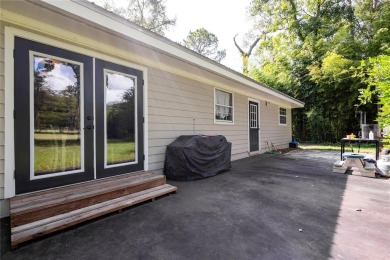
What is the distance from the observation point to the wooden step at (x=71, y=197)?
1.93 m

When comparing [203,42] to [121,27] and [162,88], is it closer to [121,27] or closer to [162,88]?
[162,88]

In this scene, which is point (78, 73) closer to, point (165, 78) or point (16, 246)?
point (165, 78)

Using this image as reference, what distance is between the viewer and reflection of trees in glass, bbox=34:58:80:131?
101 inches

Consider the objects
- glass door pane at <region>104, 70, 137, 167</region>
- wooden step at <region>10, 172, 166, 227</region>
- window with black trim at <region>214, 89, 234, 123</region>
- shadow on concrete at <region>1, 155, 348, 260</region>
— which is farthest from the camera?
window with black trim at <region>214, 89, 234, 123</region>

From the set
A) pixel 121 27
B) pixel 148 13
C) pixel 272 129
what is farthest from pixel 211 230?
pixel 148 13

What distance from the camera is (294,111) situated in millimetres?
13297

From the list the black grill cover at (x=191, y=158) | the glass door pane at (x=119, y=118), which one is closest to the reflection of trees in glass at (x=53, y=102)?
the glass door pane at (x=119, y=118)

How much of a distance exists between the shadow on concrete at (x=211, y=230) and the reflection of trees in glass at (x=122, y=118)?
4.22 feet

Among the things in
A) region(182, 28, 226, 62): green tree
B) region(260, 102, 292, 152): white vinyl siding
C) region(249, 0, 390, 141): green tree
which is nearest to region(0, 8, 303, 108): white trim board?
region(260, 102, 292, 152): white vinyl siding

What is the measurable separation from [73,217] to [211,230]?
141cm

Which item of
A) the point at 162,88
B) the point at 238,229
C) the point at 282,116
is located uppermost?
the point at 162,88

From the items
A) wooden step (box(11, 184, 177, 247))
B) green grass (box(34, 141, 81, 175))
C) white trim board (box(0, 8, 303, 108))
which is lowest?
wooden step (box(11, 184, 177, 247))

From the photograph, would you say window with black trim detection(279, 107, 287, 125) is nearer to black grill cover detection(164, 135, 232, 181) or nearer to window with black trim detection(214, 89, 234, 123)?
window with black trim detection(214, 89, 234, 123)

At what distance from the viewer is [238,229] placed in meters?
2.08
